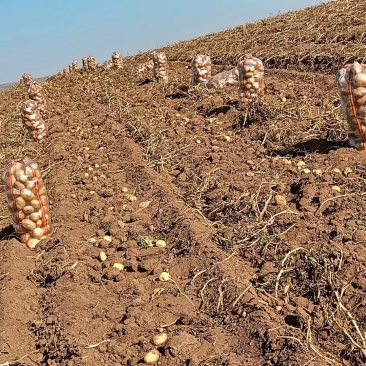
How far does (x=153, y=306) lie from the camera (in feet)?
8.85

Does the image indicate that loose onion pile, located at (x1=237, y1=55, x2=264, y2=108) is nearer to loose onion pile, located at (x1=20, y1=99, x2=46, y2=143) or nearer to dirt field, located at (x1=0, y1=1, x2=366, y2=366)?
dirt field, located at (x1=0, y1=1, x2=366, y2=366)

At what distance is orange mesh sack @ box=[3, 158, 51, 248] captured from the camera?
11.6ft

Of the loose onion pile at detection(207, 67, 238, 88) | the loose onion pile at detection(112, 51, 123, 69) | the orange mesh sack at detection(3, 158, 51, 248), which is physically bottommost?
the orange mesh sack at detection(3, 158, 51, 248)

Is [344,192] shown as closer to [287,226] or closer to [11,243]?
[287,226]

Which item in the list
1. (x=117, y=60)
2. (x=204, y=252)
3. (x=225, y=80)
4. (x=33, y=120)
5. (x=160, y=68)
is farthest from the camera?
(x=117, y=60)

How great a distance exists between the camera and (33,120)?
703 cm

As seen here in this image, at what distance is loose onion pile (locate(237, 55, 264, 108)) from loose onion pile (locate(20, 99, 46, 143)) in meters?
3.03

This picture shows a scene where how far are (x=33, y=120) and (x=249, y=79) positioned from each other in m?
3.24

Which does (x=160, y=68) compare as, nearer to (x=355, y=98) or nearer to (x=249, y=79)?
(x=249, y=79)

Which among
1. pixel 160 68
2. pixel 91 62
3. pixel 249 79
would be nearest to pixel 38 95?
pixel 160 68

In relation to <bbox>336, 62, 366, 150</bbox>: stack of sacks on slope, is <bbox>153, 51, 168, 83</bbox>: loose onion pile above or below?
above

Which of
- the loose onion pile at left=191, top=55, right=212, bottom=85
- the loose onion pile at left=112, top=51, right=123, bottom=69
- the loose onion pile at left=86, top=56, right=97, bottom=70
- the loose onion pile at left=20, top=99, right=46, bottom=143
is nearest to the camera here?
the loose onion pile at left=20, top=99, right=46, bottom=143

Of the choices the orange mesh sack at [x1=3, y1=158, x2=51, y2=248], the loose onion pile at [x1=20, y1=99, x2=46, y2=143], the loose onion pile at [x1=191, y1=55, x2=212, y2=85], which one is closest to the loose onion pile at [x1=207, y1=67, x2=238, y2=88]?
the loose onion pile at [x1=191, y1=55, x2=212, y2=85]

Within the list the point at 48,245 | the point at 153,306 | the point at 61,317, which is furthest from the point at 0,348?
the point at 48,245
